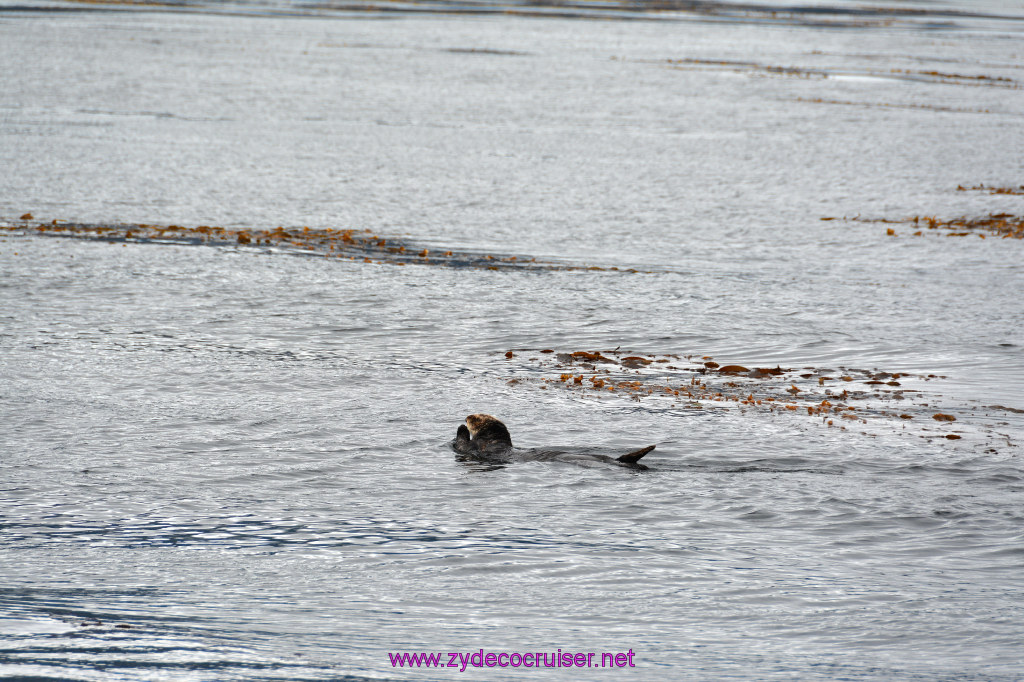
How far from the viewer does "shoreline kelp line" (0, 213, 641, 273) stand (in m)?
14.8

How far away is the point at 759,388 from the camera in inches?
398

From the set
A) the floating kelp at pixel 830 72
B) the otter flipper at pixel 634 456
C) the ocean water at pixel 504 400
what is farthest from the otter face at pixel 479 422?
the floating kelp at pixel 830 72

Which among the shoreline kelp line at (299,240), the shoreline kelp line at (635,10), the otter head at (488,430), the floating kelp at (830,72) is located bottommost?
the otter head at (488,430)

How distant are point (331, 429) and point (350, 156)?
46.1 feet

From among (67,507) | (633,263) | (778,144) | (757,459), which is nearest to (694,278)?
(633,263)

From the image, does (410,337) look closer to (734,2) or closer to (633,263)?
(633,263)

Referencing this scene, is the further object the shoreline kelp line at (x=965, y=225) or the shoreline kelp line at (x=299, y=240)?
the shoreline kelp line at (x=965, y=225)

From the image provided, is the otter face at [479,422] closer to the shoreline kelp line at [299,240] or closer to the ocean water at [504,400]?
the ocean water at [504,400]

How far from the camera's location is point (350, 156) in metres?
22.2

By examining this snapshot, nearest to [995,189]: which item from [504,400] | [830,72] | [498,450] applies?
[504,400]

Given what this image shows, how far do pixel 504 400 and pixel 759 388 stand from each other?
2203 mm

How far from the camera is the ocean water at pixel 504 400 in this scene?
606 centimetres

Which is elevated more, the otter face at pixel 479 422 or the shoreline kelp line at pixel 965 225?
the shoreline kelp line at pixel 965 225

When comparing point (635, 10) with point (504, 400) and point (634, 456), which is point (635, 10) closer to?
point (504, 400)
